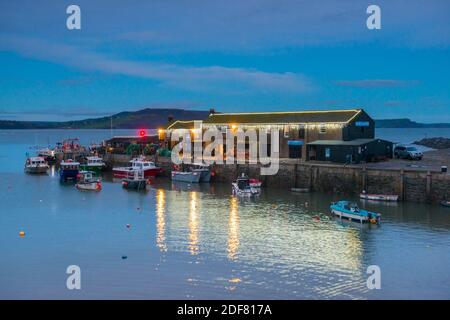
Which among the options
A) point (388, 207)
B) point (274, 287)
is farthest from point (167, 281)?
point (388, 207)

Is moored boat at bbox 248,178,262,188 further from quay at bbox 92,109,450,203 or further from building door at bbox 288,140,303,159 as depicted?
building door at bbox 288,140,303,159

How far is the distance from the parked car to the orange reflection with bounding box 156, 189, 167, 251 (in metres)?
27.7

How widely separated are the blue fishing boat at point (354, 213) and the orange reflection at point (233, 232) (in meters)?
7.82

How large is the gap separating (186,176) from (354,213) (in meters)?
30.0

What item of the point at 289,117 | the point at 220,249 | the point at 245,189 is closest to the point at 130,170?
the point at 245,189

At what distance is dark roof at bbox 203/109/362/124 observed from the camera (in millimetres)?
62594

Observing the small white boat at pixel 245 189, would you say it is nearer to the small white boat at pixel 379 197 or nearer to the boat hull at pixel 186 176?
the boat hull at pixel 186 176

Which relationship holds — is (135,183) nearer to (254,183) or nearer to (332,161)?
(254,183)

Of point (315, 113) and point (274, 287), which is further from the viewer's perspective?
point (315, 113)

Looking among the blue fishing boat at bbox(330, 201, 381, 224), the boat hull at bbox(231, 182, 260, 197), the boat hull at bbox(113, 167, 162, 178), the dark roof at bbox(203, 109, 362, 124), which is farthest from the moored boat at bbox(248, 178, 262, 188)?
the boat hull at bbox(113, 167, 162, 178)
